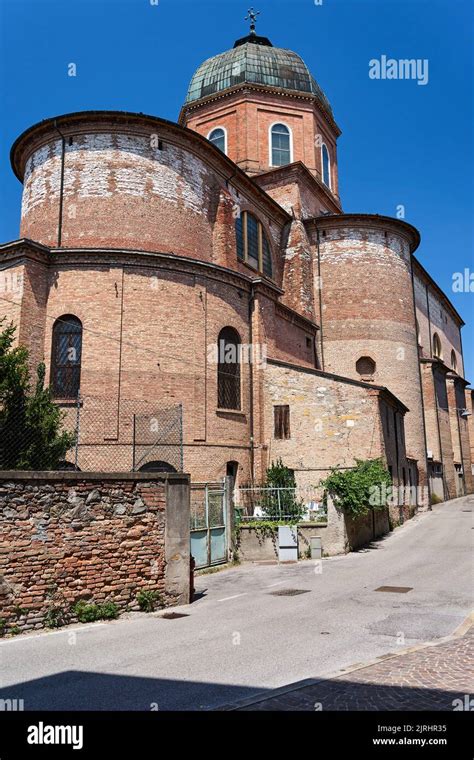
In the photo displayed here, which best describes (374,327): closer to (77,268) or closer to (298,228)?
(298,228)

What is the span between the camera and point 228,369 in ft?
68.0

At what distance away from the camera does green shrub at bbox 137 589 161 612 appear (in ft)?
30.7

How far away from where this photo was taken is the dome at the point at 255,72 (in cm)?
3256

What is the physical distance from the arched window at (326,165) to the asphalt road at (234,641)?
28233mm

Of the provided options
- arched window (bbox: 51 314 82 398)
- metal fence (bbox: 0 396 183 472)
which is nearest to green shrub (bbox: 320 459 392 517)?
metal fence (bbox: 0 396 183 472)

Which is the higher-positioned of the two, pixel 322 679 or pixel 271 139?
pixel 271 139

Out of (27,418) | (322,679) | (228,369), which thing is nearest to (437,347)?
(228,369)

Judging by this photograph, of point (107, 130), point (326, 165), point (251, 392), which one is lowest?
point (251, 392)

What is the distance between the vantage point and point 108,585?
29.8ft

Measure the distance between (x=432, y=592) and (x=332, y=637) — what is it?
3.86 meters

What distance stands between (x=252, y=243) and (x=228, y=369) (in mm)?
8102

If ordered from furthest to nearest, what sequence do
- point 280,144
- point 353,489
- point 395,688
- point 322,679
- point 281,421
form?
point 280,144 < point 281,421 < point 353,489 < point 322,679 < point 395,688

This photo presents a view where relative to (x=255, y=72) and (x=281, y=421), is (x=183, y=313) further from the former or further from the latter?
(x=255, y=72)

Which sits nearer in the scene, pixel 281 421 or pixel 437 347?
pixel 281 421
